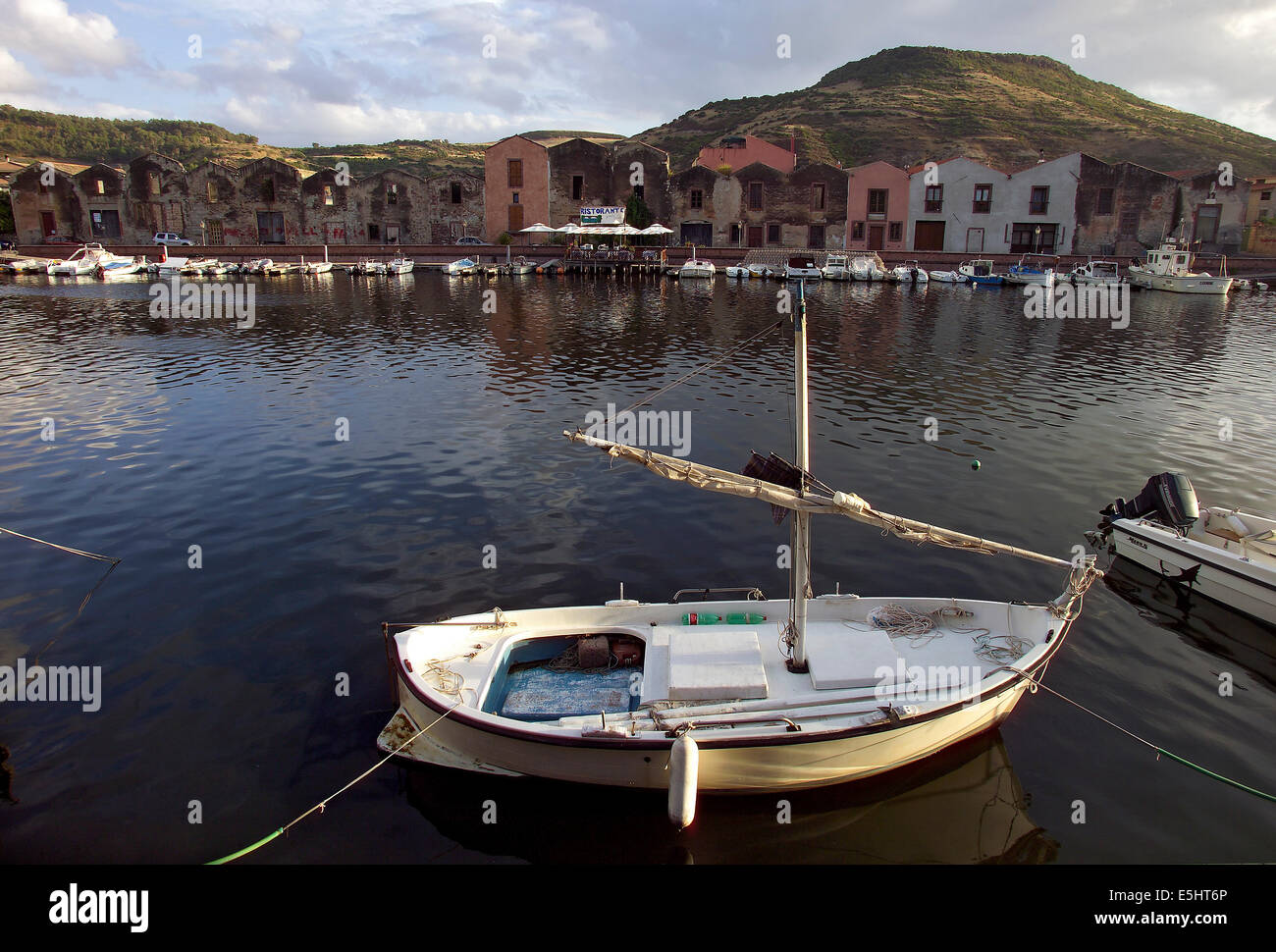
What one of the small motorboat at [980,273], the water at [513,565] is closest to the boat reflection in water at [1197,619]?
the water at [513,565]

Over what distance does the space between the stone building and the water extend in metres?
52.2

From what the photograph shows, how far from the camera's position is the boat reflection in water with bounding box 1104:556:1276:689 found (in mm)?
13477

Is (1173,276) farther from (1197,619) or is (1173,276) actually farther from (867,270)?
(1197,619)

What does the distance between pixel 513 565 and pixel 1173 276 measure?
76899mm

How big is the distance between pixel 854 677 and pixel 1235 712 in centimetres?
657

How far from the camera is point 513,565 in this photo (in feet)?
52.8

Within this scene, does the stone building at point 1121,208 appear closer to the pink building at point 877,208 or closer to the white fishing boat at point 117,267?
the pink building at point 877,208

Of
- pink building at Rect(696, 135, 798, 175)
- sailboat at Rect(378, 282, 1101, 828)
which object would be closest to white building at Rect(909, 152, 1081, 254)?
pink building at Rect(696, 135, 798, 175)

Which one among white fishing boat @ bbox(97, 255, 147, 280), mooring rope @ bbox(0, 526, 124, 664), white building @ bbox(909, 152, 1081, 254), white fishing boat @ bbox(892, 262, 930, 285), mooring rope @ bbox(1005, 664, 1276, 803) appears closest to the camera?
mooring rope @ bbox(1005, 664, 1276, 803)

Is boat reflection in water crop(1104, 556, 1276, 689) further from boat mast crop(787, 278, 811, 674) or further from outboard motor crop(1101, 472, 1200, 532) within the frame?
boat mast crop(787, 278, 811, 674)

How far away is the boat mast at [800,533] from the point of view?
33.8 feet

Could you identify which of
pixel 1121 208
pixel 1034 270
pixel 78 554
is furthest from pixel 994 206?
pixel 78 554

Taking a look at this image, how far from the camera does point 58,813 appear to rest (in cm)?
948
